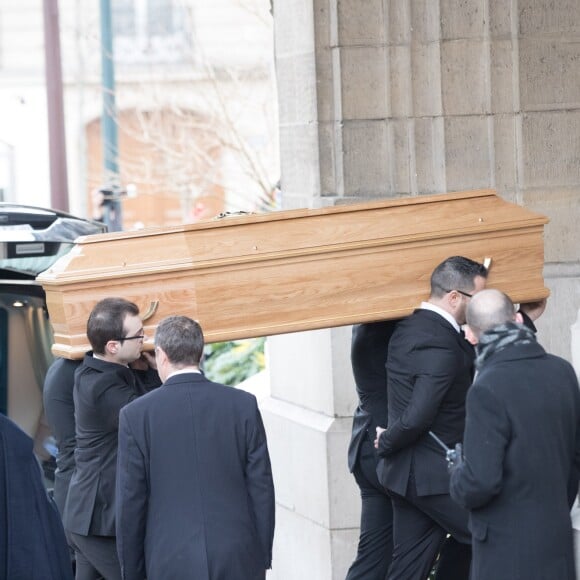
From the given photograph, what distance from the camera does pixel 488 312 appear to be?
443cm

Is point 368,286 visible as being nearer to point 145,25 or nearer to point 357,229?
point 357,229

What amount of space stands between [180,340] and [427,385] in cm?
103

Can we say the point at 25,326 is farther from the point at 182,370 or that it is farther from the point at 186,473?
the point at 186,473

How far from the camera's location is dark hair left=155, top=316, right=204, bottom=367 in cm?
480

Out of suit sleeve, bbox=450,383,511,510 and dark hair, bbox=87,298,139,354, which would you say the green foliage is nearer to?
dark hair, bbox=87,298,139,354

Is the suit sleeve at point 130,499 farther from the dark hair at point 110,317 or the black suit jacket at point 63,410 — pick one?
the black suit jacket at point 63,410

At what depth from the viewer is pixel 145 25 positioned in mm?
30406

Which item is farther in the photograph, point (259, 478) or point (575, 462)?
point (259, 478)

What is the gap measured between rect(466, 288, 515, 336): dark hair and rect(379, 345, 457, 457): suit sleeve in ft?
2.32

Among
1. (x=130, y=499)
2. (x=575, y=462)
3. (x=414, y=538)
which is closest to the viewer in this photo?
(x=575, y=462)

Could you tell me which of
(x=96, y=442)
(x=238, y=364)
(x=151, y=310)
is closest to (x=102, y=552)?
(x=96, y=442)

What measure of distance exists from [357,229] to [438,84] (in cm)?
188

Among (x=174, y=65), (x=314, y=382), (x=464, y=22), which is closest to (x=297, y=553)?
(x=314, y=382)

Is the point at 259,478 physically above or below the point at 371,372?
below
